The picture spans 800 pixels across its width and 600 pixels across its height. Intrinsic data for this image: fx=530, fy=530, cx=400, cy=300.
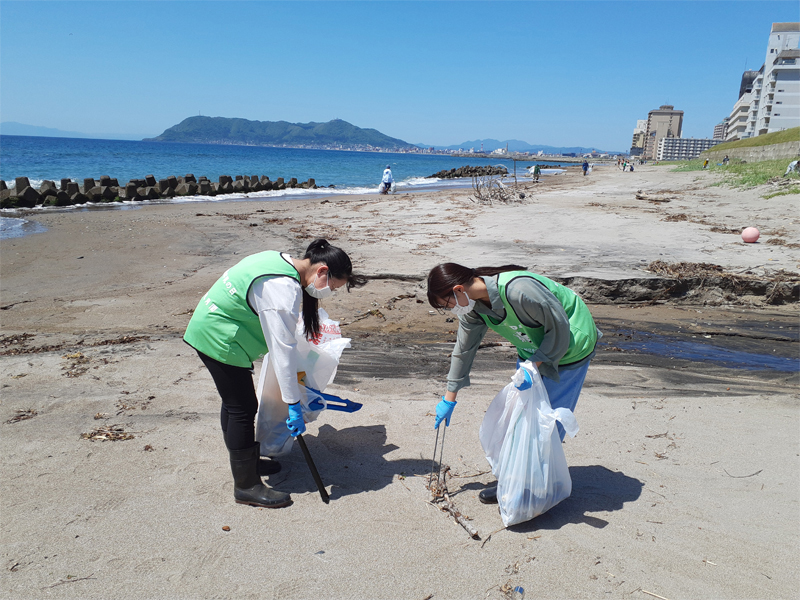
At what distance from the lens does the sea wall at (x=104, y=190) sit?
17.2m

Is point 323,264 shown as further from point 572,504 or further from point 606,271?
point 606,271

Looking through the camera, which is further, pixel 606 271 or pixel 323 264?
pixel 606 271

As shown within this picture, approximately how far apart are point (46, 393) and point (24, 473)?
1.10 meters

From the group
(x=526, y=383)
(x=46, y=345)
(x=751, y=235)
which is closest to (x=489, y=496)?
(x=526, y=383)

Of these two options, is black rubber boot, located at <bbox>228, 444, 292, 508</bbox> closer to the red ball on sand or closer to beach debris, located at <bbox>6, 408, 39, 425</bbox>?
beach debris, located at <bbox>6, 408, 39, 425</bbox>

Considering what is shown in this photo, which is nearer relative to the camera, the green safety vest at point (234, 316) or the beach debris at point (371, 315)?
the green safety vest at point (234, 316)

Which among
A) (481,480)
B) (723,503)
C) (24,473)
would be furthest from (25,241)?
(723,503)

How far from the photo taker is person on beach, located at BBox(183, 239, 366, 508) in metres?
2.43

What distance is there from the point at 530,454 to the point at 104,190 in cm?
2077

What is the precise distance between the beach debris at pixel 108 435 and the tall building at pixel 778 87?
3335 inches

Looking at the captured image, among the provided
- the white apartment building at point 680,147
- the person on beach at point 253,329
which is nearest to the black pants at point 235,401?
the person on beach at point 253,329

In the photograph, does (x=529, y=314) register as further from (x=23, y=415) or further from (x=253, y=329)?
(x=23, y=415)

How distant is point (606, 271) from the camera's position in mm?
6941

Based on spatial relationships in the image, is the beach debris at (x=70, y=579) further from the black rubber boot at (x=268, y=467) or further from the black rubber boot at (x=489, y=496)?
the black rubber boot at (x=489, y=496)
